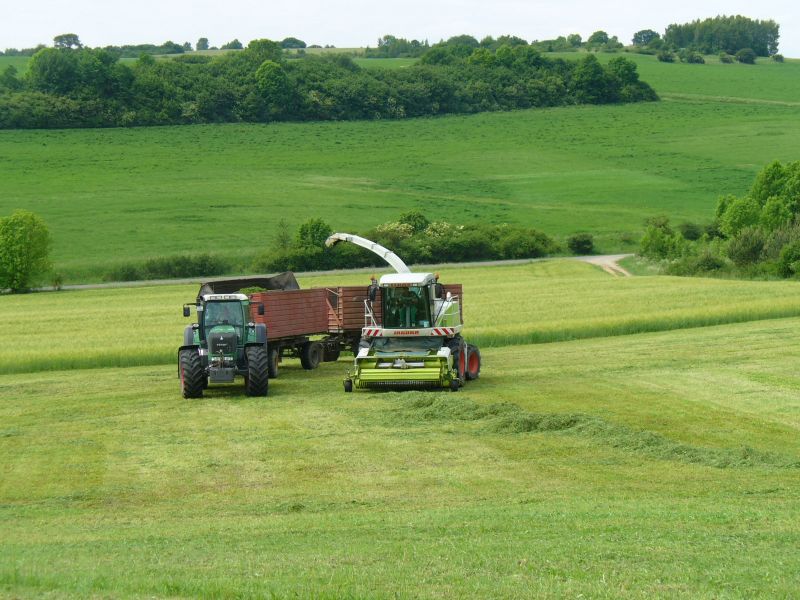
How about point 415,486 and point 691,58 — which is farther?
point 691,58

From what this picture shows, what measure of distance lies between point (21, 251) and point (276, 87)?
64085 mm

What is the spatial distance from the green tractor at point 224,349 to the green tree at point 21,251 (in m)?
43.3

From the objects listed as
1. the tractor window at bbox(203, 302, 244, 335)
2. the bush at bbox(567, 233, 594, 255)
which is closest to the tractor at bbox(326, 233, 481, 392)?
the tractor window at bbox(203, 302, 244, 335)

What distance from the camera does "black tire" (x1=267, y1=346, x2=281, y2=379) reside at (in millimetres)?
29312

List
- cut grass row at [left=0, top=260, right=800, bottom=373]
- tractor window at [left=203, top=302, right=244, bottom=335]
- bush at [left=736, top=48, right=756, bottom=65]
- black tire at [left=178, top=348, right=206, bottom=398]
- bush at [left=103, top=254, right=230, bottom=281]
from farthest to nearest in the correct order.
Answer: bush at [left=736, top=48, right=756, bottom=65], bush at [left=103, top=254, right=230, bottom=281], cut grass row at [left=0, top=260, right=800, bottom=373], tractor window at [left=203, top=302, right=244, bottom=335], black tire at [left=178, top=348, right=206, bottom=398]

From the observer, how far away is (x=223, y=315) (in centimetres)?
2556

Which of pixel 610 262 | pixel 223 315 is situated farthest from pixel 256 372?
pixel 610 262

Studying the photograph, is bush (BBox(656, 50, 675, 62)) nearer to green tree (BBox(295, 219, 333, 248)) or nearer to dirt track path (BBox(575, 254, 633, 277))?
dirt track path (BBox(575, 254, 633, 277))

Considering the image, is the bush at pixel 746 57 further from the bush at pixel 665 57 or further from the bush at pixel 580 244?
the bush at pixel 580 244

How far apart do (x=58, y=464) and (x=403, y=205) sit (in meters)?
79.0

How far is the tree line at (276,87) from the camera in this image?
11850 centimetres

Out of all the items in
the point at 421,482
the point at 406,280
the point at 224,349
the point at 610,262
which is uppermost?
the point at 406,280

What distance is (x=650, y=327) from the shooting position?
39.5m

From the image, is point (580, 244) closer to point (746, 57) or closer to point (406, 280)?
point (406, 280)
